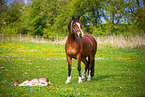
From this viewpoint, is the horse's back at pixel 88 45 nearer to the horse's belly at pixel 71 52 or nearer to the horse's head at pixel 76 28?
the horse's belly at pixel 71 52

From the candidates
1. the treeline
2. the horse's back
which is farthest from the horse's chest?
the treeline

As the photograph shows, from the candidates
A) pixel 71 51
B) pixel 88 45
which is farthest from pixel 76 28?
pixel 88 45

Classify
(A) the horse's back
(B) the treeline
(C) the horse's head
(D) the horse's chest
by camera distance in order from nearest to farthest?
(C) the horse's head, (D) the horse's chest, (A) the horse's back, (B) the treeline

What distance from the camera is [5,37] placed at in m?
40.7

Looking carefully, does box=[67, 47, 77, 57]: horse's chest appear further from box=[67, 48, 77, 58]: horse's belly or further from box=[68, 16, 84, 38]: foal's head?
box=[68, 16, 84, 38]: foal's head

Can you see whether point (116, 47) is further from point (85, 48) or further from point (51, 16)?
point (51, 16)

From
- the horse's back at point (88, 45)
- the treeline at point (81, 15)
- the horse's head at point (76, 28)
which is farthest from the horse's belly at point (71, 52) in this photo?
the treeline at point (81, 15)

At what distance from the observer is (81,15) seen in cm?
4600

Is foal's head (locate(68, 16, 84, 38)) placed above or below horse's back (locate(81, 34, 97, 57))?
above

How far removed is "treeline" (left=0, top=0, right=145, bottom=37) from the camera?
108 ft

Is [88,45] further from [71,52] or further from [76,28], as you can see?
[76,28]

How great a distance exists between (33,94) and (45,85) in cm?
136

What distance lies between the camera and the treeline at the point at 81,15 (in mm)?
32938

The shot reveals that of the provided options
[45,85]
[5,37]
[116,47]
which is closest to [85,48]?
[45,85]
